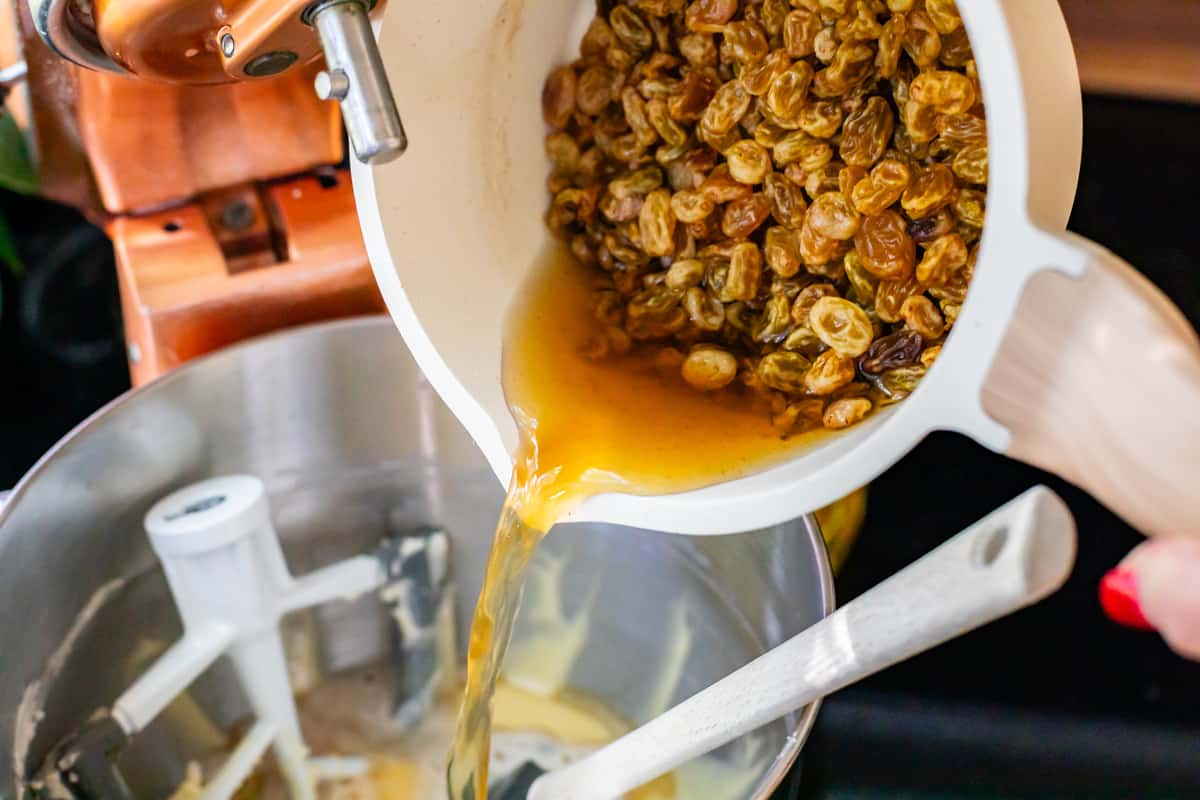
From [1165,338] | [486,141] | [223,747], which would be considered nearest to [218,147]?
[486,141]

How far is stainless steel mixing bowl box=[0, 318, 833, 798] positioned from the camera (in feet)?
1.45

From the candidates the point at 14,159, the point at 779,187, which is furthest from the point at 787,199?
the point at 14,159

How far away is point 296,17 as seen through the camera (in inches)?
12.6

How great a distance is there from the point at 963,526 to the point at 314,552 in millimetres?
340

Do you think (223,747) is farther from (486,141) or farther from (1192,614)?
(1192,614)

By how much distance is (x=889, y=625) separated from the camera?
0.26 meters

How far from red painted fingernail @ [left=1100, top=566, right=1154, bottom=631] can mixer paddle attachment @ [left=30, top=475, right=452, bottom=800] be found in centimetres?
36

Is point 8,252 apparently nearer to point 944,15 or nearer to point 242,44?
point 242,44

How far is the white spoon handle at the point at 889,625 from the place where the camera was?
22cm

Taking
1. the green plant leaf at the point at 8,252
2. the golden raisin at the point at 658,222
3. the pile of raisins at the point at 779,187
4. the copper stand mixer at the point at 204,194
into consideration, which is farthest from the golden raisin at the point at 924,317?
the green plant leaf at the point at 8,252

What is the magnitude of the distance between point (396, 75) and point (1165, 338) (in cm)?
26

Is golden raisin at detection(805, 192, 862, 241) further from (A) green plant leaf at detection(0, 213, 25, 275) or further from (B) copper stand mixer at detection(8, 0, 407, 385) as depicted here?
(A) green plant leaf at detection(0, 213, 25, 275)

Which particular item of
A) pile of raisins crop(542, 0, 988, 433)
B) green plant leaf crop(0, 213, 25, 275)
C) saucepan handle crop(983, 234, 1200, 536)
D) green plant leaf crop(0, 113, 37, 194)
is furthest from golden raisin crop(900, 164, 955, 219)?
green plant leaf crop(0, 213, 25, 275)

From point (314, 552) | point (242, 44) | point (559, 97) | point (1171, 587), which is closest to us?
point (1171, 587)
